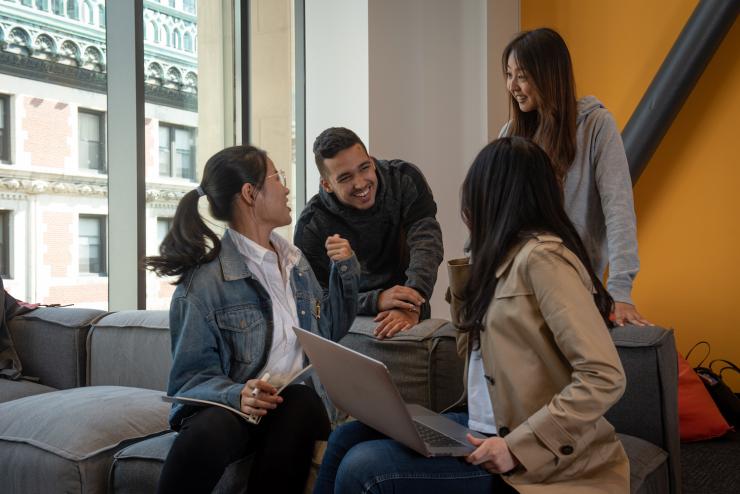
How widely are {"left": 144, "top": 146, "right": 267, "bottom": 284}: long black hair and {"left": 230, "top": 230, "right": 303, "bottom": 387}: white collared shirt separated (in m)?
0.07

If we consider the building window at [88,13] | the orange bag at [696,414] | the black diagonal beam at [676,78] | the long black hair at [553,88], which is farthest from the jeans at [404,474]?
the building window at [88,13]

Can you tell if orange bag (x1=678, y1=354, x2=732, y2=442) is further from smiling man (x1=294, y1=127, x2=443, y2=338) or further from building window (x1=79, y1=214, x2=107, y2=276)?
building window (x1=79, y1=214, x2=107, y2=276)

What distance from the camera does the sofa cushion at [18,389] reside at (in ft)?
7.82

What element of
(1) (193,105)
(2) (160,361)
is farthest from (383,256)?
(1) (193,105)

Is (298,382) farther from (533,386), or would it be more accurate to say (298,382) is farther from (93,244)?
(93,244)

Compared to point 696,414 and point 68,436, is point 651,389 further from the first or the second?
point 68,436

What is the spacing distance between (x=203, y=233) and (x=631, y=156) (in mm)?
2148

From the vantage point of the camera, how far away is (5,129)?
129 inches

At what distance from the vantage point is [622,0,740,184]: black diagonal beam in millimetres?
3191

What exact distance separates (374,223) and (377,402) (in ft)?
3.42

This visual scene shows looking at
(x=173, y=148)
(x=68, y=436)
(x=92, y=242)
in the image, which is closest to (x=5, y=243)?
(x=92, y=242)

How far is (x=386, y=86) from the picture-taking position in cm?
360

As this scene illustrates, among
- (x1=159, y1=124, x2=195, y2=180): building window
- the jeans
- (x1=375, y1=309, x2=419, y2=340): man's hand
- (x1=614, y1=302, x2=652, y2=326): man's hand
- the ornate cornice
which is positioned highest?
(x1=159, y1=124, x2=195, y2=180): building window

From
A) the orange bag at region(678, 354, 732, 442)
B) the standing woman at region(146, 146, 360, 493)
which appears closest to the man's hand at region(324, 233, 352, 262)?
the standing woman at region(146, 146, 360, 493)
